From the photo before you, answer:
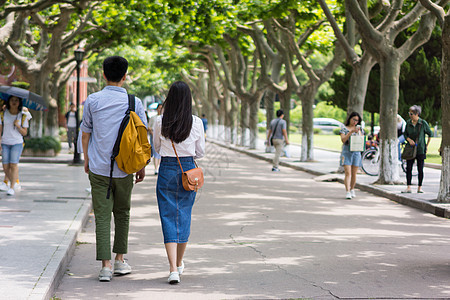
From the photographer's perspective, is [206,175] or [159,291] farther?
[206,175]

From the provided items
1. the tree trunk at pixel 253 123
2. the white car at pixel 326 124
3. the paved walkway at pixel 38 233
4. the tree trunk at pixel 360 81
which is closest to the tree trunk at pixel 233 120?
the tree trunk at pixel 253 123

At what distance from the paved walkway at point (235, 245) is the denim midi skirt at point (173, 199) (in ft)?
1.58

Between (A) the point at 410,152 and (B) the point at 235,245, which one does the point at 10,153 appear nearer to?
(B) the point at 235,245

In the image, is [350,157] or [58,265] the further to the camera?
[350,157]

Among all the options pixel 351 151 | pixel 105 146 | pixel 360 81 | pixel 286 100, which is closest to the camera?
pixel 105 146

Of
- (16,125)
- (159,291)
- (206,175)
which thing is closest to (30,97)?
(16,125)

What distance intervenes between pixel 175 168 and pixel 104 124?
75 centimetres

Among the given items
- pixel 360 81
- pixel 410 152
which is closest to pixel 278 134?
pixel 360 81

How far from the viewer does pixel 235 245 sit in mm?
8570

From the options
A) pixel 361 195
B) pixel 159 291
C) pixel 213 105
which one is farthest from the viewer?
pixel 213 105

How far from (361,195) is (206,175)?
5949mm

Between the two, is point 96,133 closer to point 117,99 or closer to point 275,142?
point 117,99

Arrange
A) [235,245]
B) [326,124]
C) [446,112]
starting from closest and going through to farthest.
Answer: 1. [235,245]
2. [446,112]
3. [326,124]

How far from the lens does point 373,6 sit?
67.3ft
